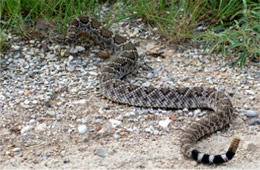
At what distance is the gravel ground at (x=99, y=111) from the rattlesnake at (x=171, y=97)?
0.08 metres

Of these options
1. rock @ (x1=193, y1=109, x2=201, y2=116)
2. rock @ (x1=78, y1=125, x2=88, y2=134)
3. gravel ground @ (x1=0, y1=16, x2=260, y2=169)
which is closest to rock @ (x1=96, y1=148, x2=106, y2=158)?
gravel ground @ (x1=0, y1=16, x2=260, y2=169)

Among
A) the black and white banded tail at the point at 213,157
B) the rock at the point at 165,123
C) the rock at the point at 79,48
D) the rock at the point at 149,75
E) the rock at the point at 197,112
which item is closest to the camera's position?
the black and white banded tail at the point at 213,157

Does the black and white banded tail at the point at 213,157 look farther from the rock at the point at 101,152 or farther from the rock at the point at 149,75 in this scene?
the rock at the point at 149,75

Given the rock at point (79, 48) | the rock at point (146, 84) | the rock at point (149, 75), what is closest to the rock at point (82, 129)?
the rock at point (146, 84)

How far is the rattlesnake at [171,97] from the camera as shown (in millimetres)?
5080

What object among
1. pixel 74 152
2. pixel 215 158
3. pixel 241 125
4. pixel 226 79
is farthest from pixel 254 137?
pixel 74 152

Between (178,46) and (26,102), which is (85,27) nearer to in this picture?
(178,46)

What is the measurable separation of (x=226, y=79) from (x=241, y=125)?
0.99m

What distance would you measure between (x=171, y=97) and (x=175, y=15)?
1.51 m

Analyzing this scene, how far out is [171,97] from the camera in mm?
5930

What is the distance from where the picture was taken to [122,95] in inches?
237

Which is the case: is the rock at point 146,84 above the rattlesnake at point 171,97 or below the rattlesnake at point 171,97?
below

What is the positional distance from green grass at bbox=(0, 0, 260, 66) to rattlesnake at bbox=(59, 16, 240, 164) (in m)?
0.46

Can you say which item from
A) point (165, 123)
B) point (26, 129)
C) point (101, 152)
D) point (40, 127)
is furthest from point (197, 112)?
point (26, 129)
